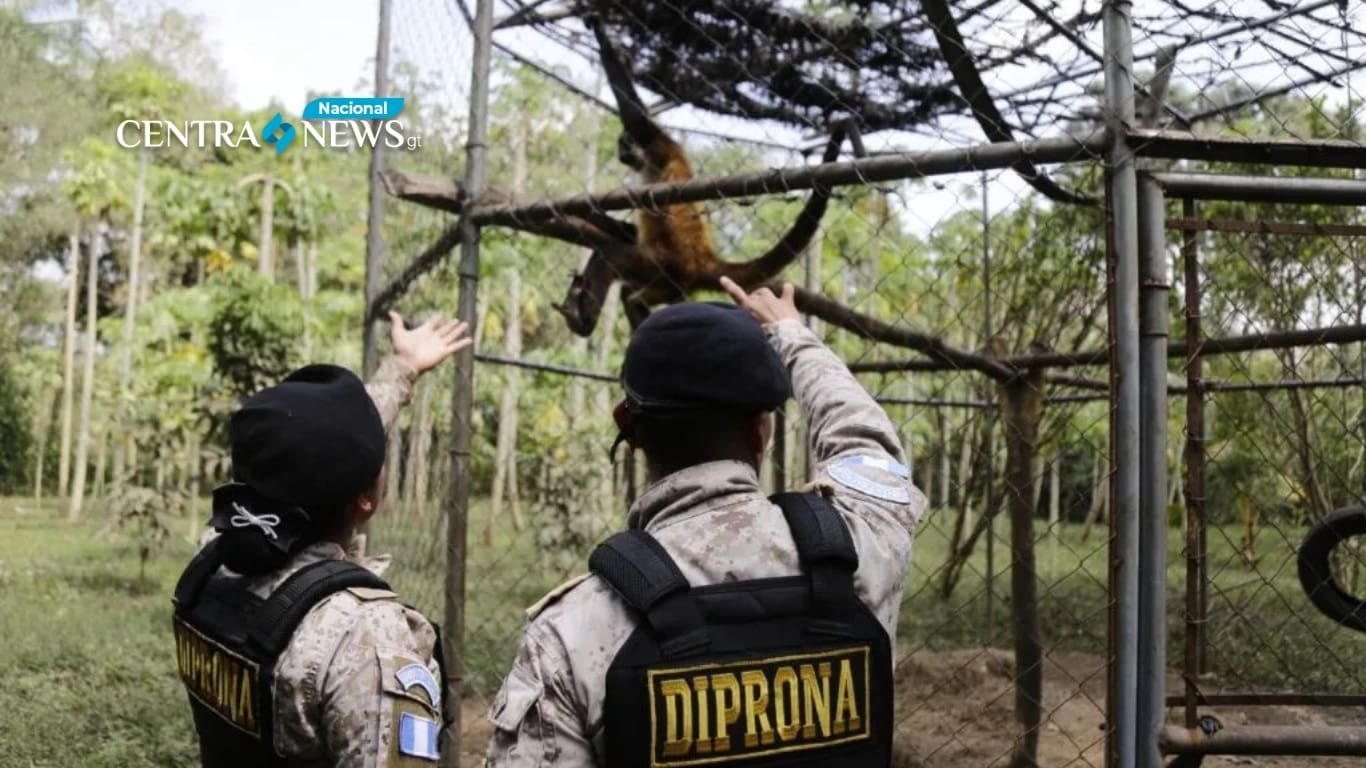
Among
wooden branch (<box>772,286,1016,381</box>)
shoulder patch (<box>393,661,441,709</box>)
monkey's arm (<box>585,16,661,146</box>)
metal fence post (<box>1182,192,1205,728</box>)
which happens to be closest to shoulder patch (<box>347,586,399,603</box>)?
shoulder patch (<box>393,661,441,709</box>)

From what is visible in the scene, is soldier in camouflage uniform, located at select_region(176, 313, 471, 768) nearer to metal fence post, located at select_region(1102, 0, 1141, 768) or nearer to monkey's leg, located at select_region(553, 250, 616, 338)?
metal fence post, located at select_region(1102, 0, 1141, 768)

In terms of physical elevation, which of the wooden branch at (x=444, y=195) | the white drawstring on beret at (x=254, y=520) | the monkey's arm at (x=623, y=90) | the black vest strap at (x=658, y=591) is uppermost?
the monkey's arm at (x=623, y=90)

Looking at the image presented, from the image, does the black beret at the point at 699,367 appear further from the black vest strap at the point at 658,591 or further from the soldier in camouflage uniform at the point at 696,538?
the black vest strap at the point at 658,591

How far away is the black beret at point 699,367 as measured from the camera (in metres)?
1.29

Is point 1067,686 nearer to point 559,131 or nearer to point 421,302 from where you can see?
point 421,302

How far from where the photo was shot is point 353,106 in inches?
177

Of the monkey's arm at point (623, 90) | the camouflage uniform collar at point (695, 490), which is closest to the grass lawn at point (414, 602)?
the camouflage uniform collar at point (695, 490)

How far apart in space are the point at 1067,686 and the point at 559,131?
851 cm

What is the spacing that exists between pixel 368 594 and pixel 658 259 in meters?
2.95

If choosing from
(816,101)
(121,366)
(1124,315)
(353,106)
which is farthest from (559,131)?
(1124,315)

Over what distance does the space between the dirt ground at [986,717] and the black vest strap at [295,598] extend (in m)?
2.75

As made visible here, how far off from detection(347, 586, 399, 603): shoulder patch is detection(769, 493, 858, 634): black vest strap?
2.05 feet

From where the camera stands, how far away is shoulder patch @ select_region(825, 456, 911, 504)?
144cm

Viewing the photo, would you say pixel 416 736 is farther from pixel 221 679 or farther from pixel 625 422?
pixel 625 422
